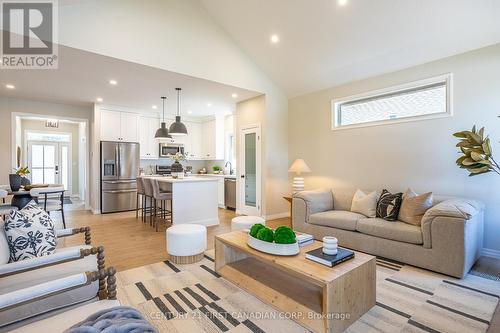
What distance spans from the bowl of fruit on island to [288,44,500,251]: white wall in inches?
106

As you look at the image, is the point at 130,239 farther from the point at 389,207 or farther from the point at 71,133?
the point at 71,133

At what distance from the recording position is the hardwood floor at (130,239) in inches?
122

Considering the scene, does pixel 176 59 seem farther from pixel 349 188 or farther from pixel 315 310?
pixel 315 310

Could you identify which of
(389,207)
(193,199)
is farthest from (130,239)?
(389,207)

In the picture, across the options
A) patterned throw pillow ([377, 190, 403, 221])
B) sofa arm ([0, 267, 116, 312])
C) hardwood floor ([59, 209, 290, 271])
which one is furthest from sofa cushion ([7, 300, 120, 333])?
patterned throw pillow ([377, 190, 403, 221])

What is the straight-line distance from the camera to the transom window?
3676 millimetres

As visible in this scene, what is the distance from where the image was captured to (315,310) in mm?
1979

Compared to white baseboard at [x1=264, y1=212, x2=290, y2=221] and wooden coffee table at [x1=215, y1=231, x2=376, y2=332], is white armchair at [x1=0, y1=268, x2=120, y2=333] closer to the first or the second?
wooden coffee table at [x1=215, y1=231, x2=376, y2=332]

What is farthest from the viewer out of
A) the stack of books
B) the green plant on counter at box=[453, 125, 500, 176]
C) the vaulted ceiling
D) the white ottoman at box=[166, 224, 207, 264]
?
the vaulted ceiling

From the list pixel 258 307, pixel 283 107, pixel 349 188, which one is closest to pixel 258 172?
pixel 283 107

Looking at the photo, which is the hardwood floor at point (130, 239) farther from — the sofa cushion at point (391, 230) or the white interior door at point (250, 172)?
the sofa cushion at point (391, 230)

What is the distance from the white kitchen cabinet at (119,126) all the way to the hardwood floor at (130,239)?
1.97 m

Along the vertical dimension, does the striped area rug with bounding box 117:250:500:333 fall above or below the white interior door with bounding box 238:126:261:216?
below

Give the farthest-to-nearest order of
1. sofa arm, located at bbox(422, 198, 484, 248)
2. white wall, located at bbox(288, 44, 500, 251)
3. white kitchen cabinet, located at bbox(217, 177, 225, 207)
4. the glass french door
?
the glass french door
white kitchen cabinet, located at bbox(217, 177, 225, 207)
white wall, located at bbox(288, 44, 500, 251)
sofa arm, located at bbox(422, 198, 484, 248)
